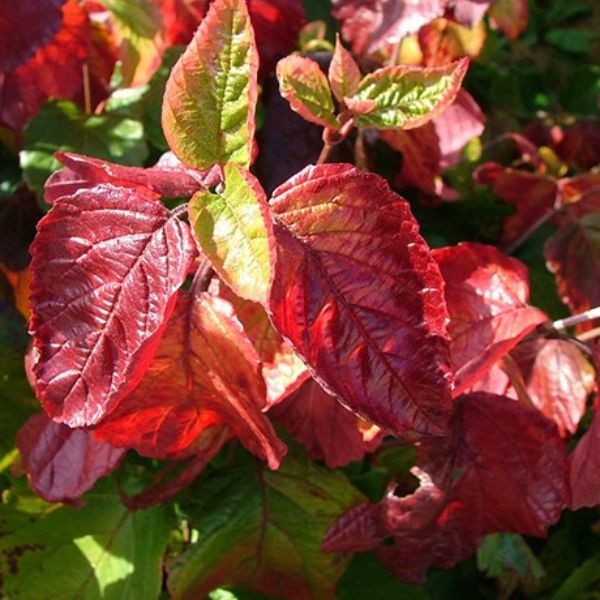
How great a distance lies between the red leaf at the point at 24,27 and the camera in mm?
839

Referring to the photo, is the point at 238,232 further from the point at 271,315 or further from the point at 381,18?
the point at 381,18

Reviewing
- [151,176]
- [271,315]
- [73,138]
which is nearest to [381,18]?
[73,138]

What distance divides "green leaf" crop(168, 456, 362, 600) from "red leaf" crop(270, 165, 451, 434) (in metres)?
0.34

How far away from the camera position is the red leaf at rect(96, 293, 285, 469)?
62 cm

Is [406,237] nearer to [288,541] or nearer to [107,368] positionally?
[107,368]

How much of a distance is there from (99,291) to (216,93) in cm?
13

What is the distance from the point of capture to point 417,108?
605 mm

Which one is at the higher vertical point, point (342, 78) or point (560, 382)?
point (342, 78)

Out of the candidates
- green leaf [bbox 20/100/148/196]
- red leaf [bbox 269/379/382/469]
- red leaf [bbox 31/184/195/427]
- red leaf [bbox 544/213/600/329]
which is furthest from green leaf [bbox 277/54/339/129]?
red leaf [bbox 544/213/600/329]

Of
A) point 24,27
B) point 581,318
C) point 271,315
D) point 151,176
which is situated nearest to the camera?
point 271,315

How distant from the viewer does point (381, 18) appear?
3.07 feet

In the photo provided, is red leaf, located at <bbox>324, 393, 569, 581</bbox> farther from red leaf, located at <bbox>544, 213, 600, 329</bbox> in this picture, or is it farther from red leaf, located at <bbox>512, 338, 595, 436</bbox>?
red leaf, located at <bbox>544, 213, 600, 329</bbox>

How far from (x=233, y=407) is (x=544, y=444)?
24 centimetres

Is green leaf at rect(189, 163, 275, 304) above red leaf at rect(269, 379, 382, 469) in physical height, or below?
above
